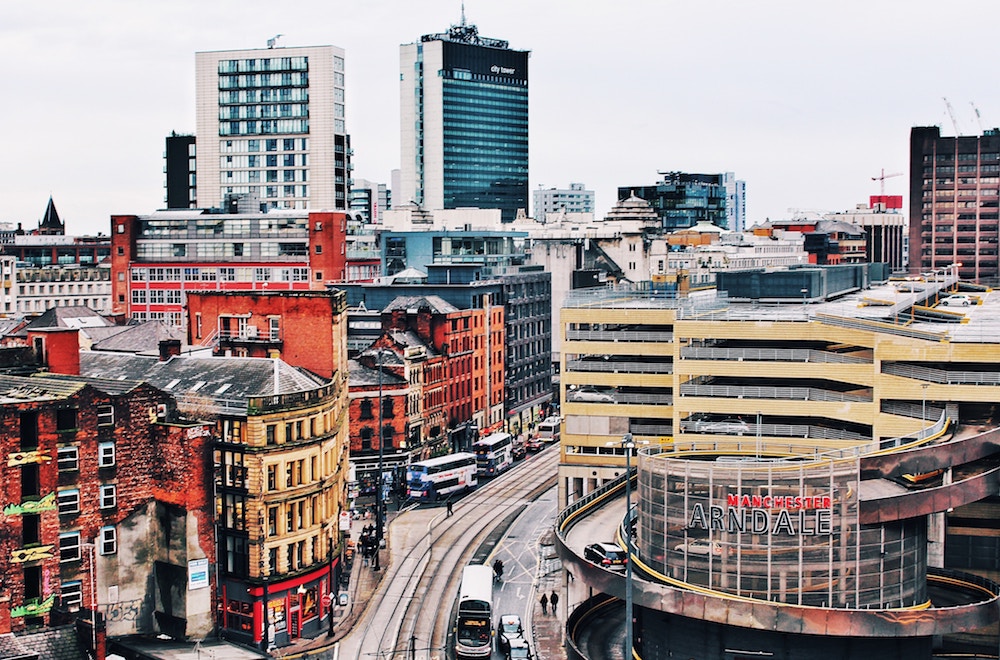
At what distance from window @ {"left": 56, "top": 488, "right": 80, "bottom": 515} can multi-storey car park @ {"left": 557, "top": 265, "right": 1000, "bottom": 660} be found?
112ft

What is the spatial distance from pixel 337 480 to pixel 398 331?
5923 centimetres

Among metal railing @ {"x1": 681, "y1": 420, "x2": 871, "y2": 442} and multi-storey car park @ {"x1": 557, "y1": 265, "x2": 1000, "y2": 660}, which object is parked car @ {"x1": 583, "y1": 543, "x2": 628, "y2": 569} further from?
metal railing @ {"x1": 681, "y1": 420, "x2": 871, "y2": 442}

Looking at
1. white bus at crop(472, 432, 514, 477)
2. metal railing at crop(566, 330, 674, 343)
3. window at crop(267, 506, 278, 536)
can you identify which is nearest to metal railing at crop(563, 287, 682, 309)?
metal railing at crop(566, 330, 674, 343)

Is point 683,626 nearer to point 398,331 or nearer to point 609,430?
point 609,430

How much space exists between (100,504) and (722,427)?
5381 cm

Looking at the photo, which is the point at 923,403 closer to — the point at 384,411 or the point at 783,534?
the point at 783,534

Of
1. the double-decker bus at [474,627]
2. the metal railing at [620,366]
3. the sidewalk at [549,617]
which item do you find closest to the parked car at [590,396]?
the metal railing at [620,366]

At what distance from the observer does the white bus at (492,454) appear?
178000mm

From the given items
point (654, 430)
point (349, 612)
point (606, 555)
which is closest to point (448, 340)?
point (654, 430)

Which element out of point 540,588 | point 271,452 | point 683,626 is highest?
point 271,452

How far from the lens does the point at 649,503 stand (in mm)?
88500

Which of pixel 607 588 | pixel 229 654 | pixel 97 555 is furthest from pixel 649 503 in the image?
pixel 97 555

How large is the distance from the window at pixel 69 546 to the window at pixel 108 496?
3.04 metres

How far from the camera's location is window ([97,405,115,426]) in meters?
101
